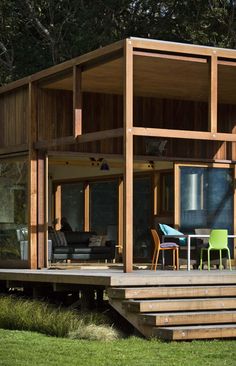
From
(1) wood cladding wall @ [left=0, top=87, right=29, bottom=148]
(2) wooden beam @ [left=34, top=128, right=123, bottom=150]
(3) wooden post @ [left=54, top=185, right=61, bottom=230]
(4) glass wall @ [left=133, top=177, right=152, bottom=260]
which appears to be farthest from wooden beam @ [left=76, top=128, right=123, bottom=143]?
(3) wooden post @ [left=54, top=185, right=61, bottom=230]

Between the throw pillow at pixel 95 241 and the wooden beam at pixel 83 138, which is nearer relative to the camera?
the wooden beam at pixel 83 138

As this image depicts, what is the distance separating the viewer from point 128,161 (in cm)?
1127

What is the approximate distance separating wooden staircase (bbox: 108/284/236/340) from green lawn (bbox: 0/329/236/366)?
138mm

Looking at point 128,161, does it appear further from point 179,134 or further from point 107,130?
point 107,130

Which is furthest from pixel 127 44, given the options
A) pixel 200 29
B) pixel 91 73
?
pixel 200 29

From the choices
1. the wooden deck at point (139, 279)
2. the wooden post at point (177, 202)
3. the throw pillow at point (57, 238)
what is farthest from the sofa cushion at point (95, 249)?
the wooden deck at point (139, 279)

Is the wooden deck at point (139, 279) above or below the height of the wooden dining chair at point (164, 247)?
below

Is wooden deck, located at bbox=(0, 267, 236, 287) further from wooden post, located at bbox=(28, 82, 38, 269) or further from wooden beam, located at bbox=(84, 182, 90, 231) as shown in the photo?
wooden beam, located at bbox=(84, 182, 90, 231)

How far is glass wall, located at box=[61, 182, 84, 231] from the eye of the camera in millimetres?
19812

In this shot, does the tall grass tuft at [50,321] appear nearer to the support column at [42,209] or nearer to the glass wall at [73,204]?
the support column at [42,209]

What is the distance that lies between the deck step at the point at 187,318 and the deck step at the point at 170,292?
0.39 meters

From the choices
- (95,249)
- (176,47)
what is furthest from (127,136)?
(95,249)

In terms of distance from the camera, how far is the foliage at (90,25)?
22.3 meters

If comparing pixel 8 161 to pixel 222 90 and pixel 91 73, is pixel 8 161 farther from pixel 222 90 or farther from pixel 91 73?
pixel 222 90
